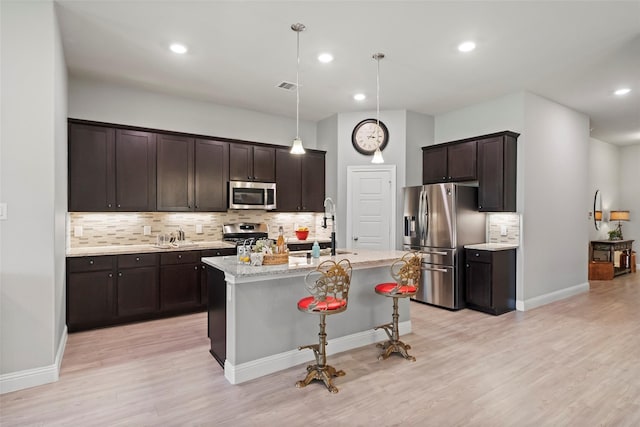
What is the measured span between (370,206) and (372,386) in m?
3.54

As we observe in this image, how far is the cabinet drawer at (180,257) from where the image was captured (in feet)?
15.0

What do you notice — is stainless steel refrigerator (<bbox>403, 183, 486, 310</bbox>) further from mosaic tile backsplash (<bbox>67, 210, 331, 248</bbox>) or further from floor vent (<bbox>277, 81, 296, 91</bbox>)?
floor vent (<bbox>277, 81, 296, 91</bbox>)

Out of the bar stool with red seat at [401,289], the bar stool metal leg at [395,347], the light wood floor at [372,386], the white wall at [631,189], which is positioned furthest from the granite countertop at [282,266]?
the white wall at [631,189]

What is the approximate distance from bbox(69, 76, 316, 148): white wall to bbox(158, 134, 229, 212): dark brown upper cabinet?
0.39 metres

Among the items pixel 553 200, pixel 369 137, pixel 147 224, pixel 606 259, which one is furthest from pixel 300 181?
pixel 606 259

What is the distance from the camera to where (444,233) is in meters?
5.14

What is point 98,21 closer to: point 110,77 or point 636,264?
point 110,77

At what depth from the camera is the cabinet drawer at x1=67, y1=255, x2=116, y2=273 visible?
3980mm

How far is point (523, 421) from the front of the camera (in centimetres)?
236

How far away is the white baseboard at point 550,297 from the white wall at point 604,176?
2755 mm

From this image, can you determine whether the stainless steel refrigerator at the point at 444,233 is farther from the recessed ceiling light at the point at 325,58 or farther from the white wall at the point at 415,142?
the recessed ceiling light at the point at 325,58

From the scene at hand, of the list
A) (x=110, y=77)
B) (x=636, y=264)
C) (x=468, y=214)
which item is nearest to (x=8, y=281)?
(x=110, y=77)

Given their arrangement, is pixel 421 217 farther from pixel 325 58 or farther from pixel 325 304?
pixel 325 304

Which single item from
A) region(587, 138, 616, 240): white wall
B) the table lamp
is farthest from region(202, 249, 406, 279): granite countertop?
the table lamp
